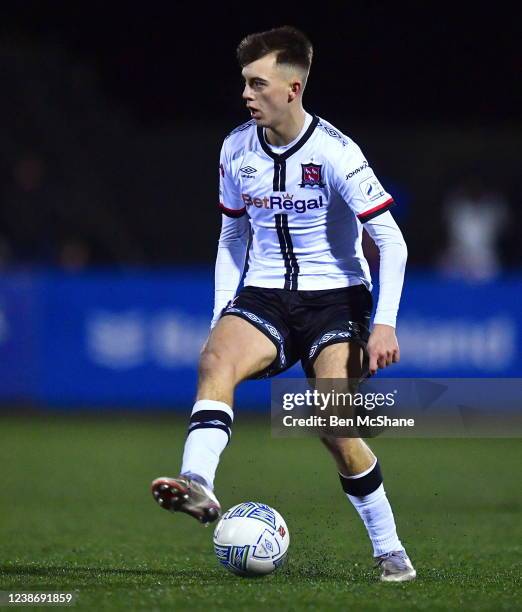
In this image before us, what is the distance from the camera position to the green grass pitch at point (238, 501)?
17.4ft

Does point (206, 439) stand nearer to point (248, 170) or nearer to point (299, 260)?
point (299, 260)

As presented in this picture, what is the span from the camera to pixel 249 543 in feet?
18.1

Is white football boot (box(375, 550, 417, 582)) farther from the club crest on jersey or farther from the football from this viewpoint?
the club crest on jersey

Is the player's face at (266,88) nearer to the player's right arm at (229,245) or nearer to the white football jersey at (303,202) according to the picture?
the white football jersey at (303,202)

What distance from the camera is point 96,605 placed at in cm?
484

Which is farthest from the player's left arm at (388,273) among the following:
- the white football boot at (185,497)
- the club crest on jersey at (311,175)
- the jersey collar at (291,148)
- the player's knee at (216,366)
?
the white football boot at (185,497)

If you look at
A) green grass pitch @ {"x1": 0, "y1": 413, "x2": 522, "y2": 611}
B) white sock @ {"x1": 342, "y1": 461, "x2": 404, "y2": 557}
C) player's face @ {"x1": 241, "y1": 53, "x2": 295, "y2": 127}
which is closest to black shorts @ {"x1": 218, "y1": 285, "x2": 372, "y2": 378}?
white sock @ {"x1": 342, "y1": 461, "x2": 404, "y2": 557}

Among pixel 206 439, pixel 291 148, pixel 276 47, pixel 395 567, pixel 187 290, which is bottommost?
pixel 395 567

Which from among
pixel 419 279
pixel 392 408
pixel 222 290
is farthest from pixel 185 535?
pixel 419 279

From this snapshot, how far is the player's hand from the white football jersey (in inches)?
18.8

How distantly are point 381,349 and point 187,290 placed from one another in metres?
8.35

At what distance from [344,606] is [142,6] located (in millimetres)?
14581

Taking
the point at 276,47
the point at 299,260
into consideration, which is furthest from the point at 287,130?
the point at 299,260

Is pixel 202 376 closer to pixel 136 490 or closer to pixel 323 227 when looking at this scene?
pixel 323 227
